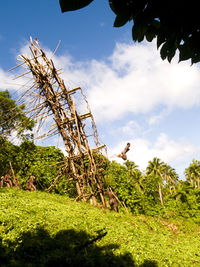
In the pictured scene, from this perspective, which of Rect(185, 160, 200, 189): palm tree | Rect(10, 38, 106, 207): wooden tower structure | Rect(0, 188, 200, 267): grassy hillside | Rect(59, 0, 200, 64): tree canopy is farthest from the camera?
Rect(185, 160, 200, 189): palm tree

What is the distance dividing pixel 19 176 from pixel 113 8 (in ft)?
42.8

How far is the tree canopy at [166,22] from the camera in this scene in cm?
98

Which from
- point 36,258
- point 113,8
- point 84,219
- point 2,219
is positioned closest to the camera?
point 113,8

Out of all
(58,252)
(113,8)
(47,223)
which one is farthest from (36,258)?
(113,8)

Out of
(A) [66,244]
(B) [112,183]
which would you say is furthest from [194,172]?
(A) [66,244]

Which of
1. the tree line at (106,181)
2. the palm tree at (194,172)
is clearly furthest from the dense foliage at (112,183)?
the palm tree at (194,172)

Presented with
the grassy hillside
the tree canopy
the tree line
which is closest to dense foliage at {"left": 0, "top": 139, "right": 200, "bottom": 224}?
the tree line

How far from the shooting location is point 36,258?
3.45 m

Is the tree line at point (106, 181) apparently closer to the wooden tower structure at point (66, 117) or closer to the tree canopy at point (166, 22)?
the wooden tower structure at point (66, 117)

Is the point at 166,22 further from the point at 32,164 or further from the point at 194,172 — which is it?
the point at 194,172

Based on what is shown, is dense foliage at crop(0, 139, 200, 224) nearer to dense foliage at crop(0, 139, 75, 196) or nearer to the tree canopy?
dense foliage at crop(0, 139, 75, 196)

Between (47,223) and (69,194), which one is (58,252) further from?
(69,194)

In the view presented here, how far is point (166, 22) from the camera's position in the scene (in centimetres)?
107

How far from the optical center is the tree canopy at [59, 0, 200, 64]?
983 mm
